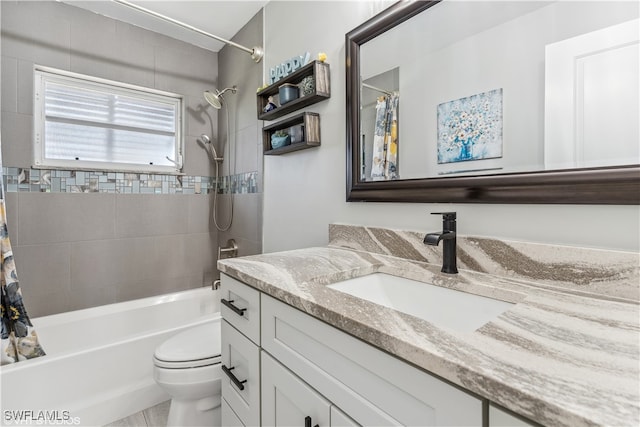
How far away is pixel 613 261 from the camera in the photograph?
0.72m

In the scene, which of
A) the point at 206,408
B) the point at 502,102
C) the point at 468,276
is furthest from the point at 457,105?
the point at 206,408

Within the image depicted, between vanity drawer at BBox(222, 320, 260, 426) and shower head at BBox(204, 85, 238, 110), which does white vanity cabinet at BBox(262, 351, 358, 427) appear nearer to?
vanity drawer at BBox(222, 320, 260, 426)

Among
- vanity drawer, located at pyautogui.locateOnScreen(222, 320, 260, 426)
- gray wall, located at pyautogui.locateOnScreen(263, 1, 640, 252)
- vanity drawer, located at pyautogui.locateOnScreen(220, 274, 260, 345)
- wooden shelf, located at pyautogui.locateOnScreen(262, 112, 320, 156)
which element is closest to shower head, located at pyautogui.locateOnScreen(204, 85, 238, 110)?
gray wall, located at pyautogui.locateOnScreen(263, 1, 640, 252)

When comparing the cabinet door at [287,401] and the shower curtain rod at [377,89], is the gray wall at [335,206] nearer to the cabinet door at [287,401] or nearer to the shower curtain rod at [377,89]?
the shower curtain rod at [377,89]

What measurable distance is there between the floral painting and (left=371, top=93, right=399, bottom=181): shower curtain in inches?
7.8

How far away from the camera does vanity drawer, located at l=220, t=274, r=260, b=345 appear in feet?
3.08

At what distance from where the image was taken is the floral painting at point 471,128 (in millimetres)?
948

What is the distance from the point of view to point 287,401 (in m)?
0.81

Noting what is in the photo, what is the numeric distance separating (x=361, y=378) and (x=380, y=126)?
0.99 m

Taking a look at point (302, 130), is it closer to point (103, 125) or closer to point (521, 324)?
point (521, 324)

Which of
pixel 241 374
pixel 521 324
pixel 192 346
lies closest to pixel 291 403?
pixel 241 374

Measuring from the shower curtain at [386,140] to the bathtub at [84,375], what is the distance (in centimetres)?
133

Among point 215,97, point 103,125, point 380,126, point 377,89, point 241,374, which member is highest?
point 215,97

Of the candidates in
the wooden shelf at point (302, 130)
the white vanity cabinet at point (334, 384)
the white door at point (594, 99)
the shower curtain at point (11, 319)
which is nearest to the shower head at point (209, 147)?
the wooden shelf at point (302, 130)
